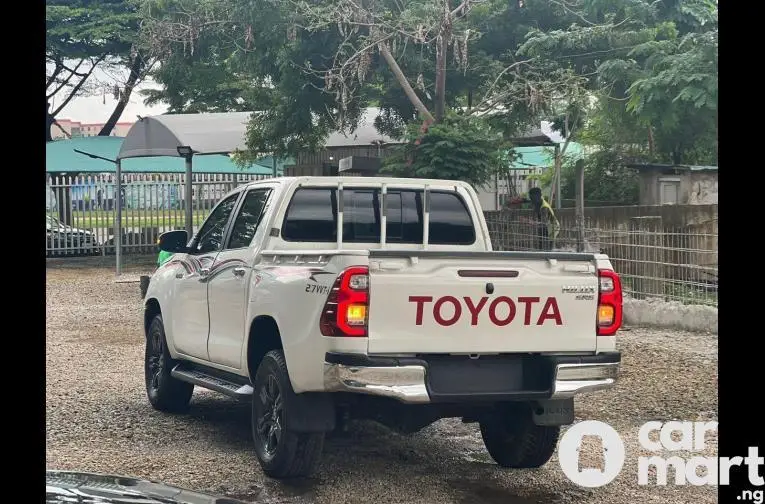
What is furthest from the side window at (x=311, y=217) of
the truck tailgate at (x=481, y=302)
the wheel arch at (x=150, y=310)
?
the wheel arch at (x=150, y=310)

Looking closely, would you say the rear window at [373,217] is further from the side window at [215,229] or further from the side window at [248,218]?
the side window at [215,229]

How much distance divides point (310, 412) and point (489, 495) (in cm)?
119

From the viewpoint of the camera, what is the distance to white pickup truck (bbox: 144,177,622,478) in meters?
6.35

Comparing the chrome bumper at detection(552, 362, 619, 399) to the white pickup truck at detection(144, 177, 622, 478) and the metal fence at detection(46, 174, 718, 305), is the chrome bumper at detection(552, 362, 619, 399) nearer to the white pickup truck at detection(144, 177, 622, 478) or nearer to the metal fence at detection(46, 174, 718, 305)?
the white pickup truck at detection(144, 177, 622, 478)

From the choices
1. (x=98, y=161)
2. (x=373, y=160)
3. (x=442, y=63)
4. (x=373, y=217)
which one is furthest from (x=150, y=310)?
(x=98, y=161)

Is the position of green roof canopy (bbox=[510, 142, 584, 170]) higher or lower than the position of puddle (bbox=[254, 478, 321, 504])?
higher

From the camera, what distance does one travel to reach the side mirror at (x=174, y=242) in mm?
9133

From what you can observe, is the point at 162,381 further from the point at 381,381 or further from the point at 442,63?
the point at 442,63

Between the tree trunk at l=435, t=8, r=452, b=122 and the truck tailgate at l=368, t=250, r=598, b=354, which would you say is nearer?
the truck tailgate at l=368, t=250, r=598, b=354

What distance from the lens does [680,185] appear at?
1912 centimetres

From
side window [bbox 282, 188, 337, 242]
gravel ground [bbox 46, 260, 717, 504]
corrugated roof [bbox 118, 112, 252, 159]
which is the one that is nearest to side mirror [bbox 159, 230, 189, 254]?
gravel ground [bbox 46, 260, 717, 504]

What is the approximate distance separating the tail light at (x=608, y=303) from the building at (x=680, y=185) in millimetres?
12307

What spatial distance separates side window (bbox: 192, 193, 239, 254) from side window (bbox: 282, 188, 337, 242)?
850 millimetres

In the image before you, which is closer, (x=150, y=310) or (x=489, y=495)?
(x=489, y=495)
